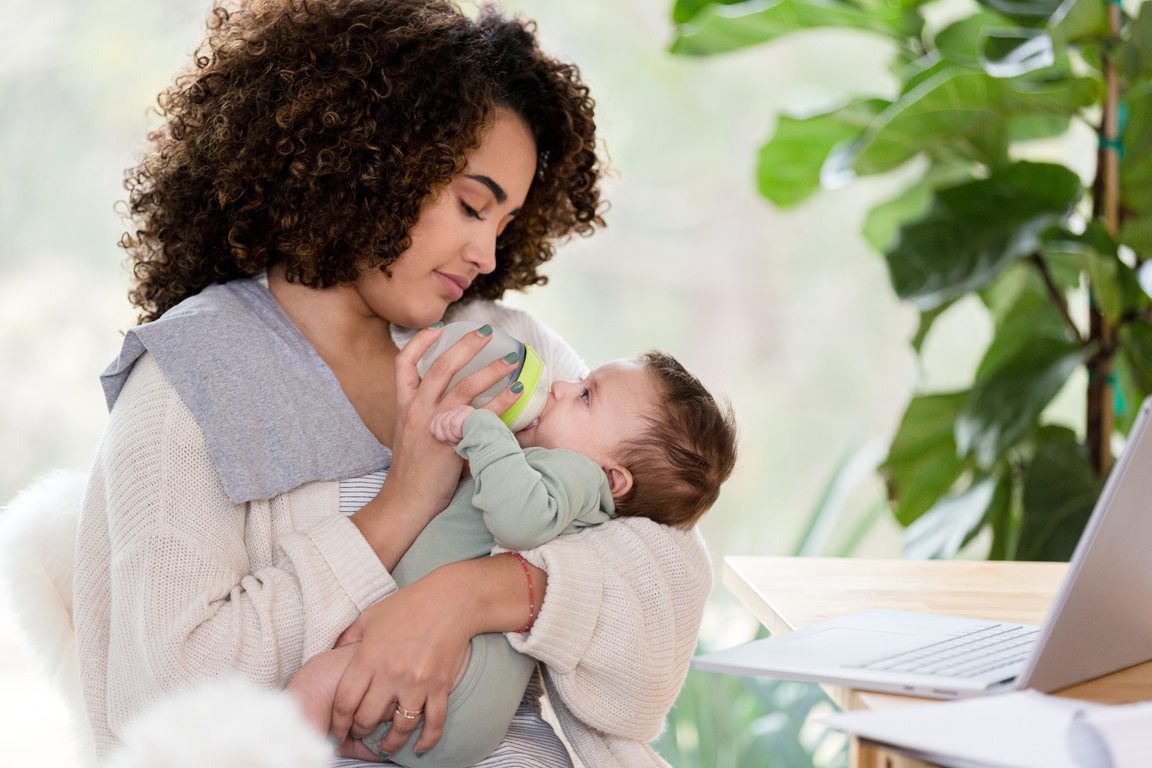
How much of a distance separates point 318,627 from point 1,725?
2.41 metres

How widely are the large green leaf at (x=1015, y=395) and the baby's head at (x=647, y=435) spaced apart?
0.93 metres

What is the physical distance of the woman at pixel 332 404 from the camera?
3.59ft

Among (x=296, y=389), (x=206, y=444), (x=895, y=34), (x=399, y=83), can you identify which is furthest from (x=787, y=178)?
(x=206, y=444)

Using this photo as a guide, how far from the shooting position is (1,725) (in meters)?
2.85

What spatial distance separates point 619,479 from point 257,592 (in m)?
0.50

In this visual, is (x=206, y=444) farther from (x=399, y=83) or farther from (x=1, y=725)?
(x=1, y=725)

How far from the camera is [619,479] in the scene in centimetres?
130

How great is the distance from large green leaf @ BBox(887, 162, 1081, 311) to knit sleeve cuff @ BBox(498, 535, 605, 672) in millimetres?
1190

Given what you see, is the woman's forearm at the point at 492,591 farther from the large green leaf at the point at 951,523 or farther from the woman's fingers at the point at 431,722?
the large green leaf at the point at 951,523

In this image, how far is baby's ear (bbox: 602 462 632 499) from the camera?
1.30m

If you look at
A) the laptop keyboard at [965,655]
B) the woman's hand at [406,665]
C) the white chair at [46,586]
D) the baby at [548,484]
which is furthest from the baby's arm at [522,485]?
the white chair at [46,586]

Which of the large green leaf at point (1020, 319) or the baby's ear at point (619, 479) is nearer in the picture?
the baby's ear at point (619, 479)

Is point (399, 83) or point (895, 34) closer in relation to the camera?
point (399, 83)

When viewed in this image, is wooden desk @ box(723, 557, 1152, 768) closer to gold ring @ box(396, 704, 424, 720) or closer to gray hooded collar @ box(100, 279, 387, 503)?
gold ring @ box(396, 704, 424, 720)
